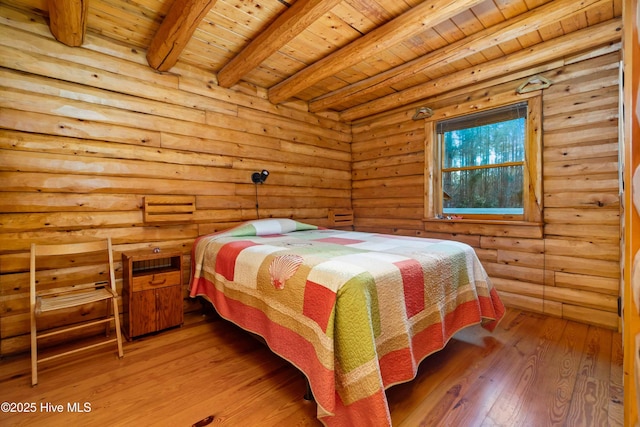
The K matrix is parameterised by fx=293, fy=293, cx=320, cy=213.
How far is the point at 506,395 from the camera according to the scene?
155cm

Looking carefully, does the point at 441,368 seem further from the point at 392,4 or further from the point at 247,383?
the point at 392,4

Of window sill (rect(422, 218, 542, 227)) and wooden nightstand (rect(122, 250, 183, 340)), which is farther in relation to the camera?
window sill (rect(422, 218, 542, 227))

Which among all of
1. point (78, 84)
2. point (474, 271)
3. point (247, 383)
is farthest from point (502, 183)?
point (78, 84)

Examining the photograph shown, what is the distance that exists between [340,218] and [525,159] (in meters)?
2.12

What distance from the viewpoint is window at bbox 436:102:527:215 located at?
2.83 m

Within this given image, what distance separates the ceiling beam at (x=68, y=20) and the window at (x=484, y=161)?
3.25m

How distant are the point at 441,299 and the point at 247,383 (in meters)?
1.23

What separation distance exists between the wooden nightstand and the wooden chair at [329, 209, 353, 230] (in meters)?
1.99

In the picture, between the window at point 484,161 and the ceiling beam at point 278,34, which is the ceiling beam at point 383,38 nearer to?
the ceiling beam at point 278,34

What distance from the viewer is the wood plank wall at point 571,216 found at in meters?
2.29

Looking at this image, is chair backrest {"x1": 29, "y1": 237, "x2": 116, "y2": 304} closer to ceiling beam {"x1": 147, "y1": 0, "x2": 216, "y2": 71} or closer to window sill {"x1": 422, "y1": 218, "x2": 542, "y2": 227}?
ceiling beam {"x1": 147, "y1": 0, "x2": 216, "y2": 71}

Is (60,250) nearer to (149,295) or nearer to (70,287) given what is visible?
(70,287)

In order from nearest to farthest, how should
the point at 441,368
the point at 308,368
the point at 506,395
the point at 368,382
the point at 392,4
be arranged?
the point at 368,382 → the point at 308,368 → the point at 506,395 → the point at 441,368 → the point at 392,4

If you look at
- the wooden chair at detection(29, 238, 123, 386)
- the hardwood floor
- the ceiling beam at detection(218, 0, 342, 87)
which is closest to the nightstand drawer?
the wooden chair at detection(29, 238, 123, 386)
